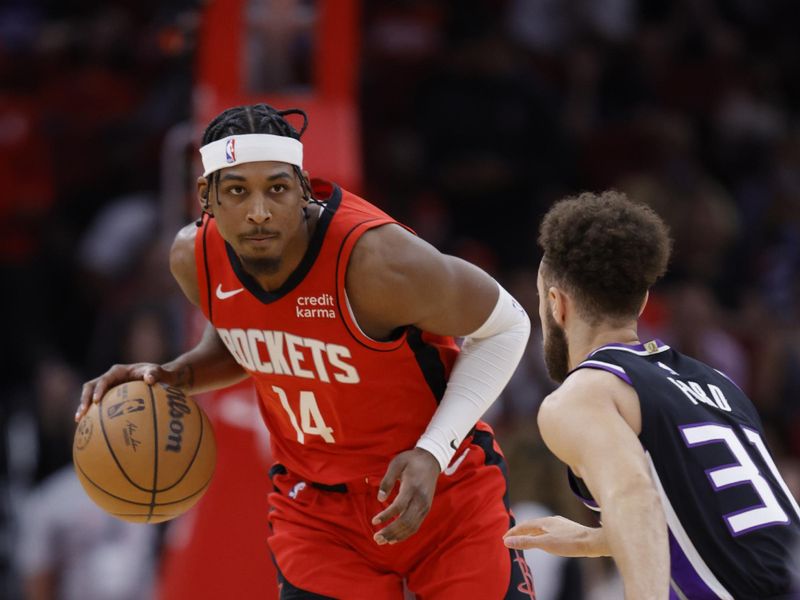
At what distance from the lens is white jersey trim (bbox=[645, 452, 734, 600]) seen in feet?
9.82

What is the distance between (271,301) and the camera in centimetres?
384

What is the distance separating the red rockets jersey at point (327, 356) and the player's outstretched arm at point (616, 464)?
0.86 metres

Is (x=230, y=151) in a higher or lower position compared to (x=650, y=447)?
higher

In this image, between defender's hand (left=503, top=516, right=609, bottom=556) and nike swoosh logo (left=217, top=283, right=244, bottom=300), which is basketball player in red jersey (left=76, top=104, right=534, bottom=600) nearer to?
nike swoosh logo (left=217, top=283, right=244, bottom=300)

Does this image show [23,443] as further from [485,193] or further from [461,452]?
[461,452]

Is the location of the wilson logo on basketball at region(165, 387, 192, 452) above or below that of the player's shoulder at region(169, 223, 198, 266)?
below

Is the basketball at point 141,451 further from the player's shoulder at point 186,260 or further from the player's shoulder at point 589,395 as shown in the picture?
the player's shoulder at point 589,395

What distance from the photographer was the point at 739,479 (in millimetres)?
3014

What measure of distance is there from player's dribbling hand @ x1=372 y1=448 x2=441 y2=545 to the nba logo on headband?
953 mm

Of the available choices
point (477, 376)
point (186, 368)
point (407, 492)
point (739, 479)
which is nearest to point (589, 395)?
point (739, 479)

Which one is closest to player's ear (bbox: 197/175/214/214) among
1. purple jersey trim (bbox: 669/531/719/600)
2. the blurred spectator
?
purple jersey trim (bbox: 669/531/719/600)

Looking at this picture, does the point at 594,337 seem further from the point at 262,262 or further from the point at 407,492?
the point at 262,262

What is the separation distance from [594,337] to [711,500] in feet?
1.75

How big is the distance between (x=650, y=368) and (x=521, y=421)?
4335mm
